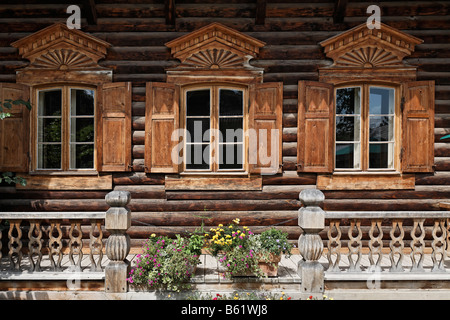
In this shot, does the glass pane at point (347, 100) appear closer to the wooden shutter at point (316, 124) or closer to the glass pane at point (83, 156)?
the wooden shutter at point (316, 124)

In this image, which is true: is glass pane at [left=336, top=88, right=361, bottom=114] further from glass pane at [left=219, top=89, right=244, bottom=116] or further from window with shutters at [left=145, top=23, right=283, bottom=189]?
glass pane at [left=219, top=89, right=244, bottom=116]

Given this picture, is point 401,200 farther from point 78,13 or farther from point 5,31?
point 5,31

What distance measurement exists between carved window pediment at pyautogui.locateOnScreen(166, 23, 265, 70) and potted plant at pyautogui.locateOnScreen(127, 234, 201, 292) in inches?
119

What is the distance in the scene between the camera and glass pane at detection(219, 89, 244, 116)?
5.16 metres

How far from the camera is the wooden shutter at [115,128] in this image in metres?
4.97

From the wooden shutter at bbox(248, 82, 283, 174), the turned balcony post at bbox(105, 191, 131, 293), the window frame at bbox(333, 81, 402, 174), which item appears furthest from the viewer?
the window frame at bbox(333, 81, 402, 174)

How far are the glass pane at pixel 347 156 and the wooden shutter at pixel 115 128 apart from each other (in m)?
A: 3.68

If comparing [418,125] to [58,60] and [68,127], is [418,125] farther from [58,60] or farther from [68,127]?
[58,60]

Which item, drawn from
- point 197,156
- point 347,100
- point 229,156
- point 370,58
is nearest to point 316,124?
point 347,100

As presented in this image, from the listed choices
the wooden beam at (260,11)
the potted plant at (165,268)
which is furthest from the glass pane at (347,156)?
the potted plant at (165,268)

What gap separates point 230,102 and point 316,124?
1.54 meters

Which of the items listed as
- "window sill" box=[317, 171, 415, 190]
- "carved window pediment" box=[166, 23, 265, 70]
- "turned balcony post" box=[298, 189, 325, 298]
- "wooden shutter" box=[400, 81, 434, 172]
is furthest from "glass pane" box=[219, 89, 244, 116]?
"wooden shutter" box=[400, 81, 434, 172]

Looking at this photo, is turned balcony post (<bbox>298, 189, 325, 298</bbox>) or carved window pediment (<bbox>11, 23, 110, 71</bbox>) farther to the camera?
carved window pediment (<bbox>11, 23, 110, 71</bbox>)

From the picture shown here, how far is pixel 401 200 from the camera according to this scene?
5062mm
